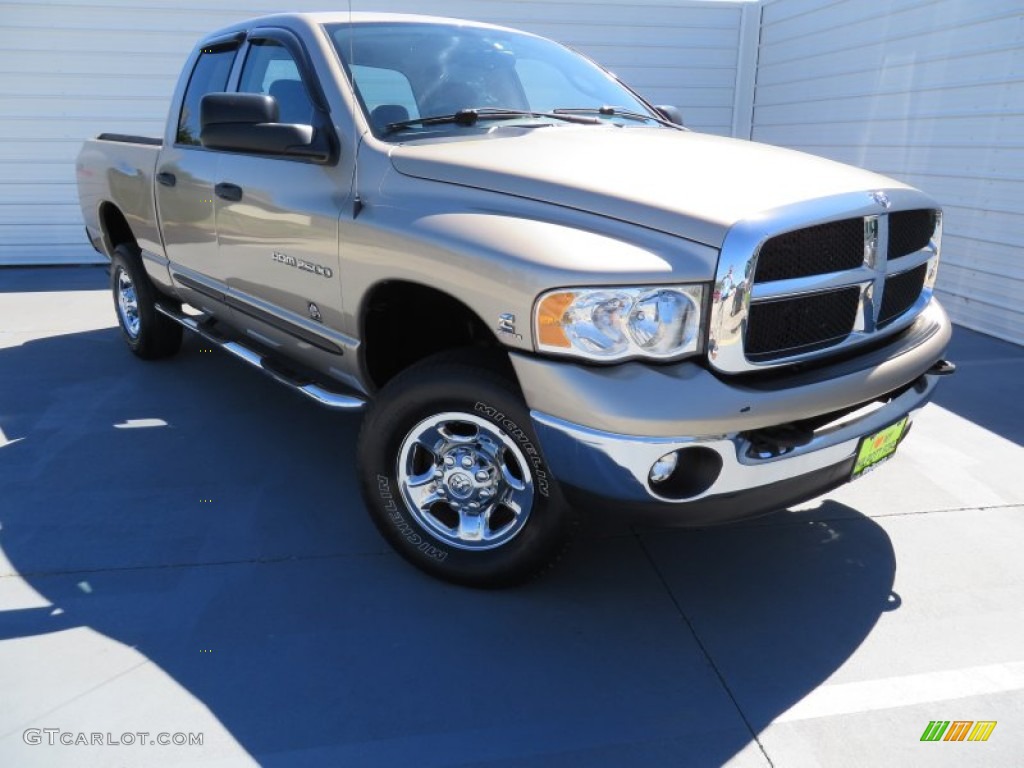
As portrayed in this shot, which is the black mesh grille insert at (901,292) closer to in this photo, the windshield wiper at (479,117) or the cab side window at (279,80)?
the windshield wiper at (479,117)

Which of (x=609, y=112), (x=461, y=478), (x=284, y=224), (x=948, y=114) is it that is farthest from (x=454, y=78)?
(x=948, y=114)

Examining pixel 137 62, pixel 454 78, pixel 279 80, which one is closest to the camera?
pixel 454 78

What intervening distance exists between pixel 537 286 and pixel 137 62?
8.80 meters

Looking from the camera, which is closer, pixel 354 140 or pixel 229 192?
pixel 354 140

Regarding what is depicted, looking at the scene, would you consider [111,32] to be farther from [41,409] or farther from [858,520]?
[858,520]

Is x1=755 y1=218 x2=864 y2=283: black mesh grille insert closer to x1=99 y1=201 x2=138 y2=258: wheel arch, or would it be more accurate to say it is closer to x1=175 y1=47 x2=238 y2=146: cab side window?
x1=175 y1=47 x2=238 y2=146: cab side window

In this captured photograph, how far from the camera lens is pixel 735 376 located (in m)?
2.26

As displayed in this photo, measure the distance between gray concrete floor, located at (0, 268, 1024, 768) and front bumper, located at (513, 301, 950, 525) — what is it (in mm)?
567

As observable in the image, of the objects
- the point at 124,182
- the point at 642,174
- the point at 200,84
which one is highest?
the point at 200,84

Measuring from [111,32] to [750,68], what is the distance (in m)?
7.61

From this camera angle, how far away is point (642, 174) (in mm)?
2533

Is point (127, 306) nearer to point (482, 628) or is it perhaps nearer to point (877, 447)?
point (482, 628)

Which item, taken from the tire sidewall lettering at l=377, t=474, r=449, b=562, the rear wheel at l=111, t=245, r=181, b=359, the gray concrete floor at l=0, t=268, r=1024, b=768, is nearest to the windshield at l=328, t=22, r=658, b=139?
the tire sidewall lettering at l=377, t=474, r=449, b=562

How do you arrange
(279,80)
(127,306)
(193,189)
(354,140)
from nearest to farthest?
(354,140) < (279,80) < (193,189) < (127,306)
